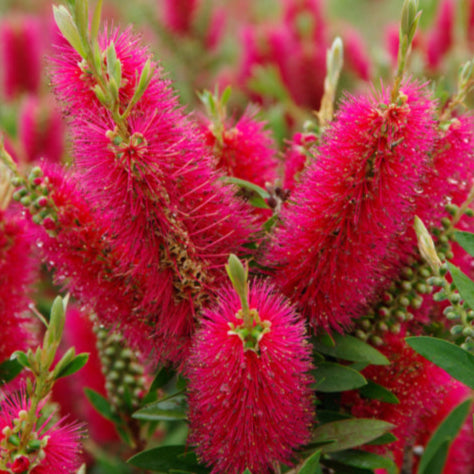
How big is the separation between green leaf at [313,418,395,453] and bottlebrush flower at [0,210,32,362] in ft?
1.10

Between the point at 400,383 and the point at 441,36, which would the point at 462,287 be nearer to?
the point at 400,383

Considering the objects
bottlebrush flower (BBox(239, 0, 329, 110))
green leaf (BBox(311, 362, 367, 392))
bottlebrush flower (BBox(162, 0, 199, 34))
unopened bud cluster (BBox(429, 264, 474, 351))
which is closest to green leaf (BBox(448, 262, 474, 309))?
unopened bud cluster (BBox(429, 264, 474, 351))

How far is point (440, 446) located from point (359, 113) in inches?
15.4

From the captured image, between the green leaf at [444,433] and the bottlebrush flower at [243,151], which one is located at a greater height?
the bottlebrush flower at [243,151]

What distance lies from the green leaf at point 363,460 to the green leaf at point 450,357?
4.4 inches

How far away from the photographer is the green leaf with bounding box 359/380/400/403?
614 millimetres

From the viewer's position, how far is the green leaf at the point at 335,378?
23.3 inches

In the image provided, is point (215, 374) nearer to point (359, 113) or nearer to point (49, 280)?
point (359, 113)

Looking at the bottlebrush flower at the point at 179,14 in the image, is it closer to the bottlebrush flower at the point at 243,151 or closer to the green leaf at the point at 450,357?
the bottlebrush flower at the point at 243,151

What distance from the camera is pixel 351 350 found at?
2.00ft

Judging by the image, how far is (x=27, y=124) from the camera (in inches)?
52.0

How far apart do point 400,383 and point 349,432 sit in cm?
8

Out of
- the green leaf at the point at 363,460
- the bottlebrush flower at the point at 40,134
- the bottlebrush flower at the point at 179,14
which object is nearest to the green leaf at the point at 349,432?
the green leaf at the point at 363,460

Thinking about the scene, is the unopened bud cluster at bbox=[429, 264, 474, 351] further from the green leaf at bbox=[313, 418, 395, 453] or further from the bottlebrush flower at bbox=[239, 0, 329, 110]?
the bottlebrush flower at bbox=[239, 0, 329, 110]
